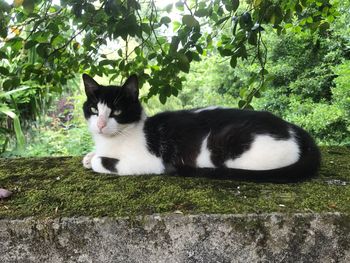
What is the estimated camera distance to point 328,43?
4.63m

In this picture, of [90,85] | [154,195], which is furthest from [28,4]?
[154,195]

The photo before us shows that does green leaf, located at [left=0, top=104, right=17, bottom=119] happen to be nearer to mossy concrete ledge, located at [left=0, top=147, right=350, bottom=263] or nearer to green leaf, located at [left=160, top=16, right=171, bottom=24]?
green leaf, located at [left=160, top=16, right=171, bottom=24]

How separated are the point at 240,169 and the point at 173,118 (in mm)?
488

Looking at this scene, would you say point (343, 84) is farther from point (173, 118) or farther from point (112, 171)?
point (112, 171)

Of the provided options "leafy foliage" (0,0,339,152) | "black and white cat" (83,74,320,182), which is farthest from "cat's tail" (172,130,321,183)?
"leafy foliage" (0,0,339,152)

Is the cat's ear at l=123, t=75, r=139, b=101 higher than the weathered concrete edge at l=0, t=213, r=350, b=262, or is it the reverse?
the cat's ear at l=123, t=75, r=139, b=101

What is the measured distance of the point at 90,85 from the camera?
5.55ft

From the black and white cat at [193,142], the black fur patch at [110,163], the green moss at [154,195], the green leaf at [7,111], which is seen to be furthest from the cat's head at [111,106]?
the green leaf at [7,111]

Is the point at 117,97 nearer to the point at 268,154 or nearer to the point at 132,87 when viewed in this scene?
the point at 132,87

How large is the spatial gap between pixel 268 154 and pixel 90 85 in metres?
0.88

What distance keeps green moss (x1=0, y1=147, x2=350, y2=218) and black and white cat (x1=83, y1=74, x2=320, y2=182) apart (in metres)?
0.06

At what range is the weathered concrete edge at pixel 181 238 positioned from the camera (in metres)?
1.02

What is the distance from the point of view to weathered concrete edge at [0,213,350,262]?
1.02 m

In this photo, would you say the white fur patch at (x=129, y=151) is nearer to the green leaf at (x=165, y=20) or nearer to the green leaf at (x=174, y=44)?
the green leaf at (x=174, y=44)
